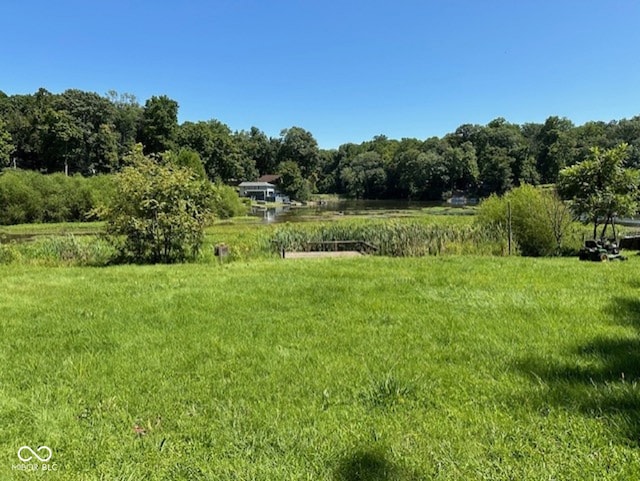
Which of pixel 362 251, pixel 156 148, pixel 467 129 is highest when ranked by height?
pixel 467 129

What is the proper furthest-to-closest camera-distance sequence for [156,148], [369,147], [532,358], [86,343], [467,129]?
1. [369,147]
2. [467,129]
3. [156,148]
4. [86,343]
5. [532,358]

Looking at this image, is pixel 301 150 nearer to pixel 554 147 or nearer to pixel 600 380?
pixel 554 147

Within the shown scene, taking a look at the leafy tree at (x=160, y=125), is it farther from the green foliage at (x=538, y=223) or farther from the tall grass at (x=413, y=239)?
the green foliage at (x=538, y=223)

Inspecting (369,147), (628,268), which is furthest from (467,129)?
(628,268)

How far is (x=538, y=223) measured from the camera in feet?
45.6

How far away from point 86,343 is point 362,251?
11.3 metres

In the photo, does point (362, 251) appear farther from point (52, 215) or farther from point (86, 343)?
point (52, 215)

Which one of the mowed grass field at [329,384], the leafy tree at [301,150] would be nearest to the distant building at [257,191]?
the leafy tree at [301,150]

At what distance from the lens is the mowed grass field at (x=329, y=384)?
230 centimetres

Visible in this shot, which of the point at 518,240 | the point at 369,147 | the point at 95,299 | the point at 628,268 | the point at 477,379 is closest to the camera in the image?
the point at 477,379

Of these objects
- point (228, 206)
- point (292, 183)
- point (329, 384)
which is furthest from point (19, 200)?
point (292, 183)

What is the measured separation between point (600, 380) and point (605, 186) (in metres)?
12.5

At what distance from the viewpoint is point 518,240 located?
558 inches

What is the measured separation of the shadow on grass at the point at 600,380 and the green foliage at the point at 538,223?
418 inches
